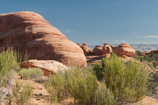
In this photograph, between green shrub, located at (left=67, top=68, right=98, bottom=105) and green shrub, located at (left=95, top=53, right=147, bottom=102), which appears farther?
A: green shrub, located at (left=95, top=53, right=147, bottom=102)

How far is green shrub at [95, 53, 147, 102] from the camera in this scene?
4.77 m

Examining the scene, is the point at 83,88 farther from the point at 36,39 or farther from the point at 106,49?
the point at 106,49

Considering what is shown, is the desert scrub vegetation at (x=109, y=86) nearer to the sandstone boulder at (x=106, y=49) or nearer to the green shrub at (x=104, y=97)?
the green shrub at (x=104, y=97)

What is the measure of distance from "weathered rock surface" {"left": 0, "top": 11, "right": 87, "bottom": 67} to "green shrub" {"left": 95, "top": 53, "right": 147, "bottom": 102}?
11.1 metres

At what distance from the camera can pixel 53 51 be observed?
17344 millimetres

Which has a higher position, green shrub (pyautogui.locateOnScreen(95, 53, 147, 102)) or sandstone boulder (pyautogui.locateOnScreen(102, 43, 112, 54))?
sandstone boulder (pyautogui.locateOnScreen(102, 43, 112, 54))

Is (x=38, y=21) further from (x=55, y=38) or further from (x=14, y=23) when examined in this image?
(x=55, y=38)

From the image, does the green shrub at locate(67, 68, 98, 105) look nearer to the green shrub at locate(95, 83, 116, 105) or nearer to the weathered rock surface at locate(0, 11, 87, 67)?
the green shrub at locate(95, 83, 116, 105)

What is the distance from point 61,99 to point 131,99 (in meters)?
2.82

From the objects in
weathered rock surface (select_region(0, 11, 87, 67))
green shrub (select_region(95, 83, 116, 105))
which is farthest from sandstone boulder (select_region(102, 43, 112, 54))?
green shrub (select_region(95, 83, 116, 105))

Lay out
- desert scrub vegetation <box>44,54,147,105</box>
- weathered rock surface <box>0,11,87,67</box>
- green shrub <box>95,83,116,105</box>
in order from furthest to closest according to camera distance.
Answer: weathered rock surface <box>0,11,87,67</box>, desert scrub vegetation <box>44,54,147,105</box>, green shrub <box>95,83,116,105</box>

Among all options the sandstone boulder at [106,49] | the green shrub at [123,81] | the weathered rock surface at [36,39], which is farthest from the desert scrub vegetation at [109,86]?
the sandstone boulder at [106,49]

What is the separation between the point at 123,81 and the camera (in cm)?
480

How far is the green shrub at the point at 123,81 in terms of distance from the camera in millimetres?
4770
